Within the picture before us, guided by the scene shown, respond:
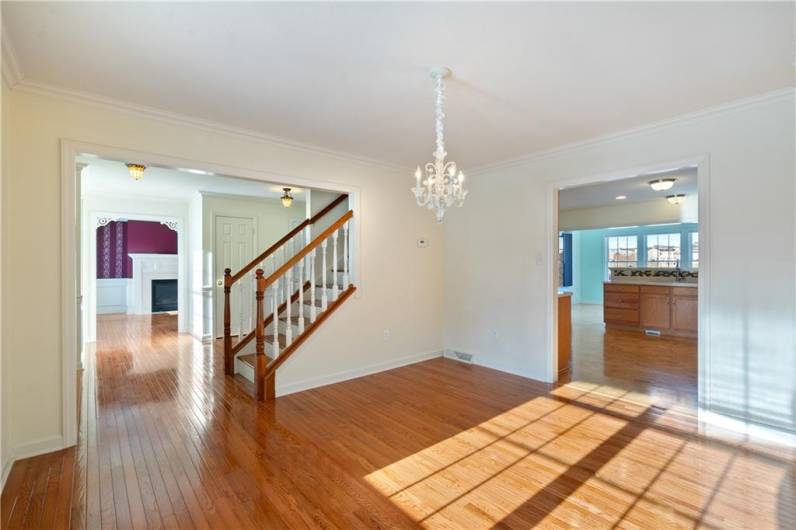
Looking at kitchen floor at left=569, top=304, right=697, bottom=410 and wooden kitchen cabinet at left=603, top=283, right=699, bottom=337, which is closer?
kitchen floor at left=569, top=304, right=697, bottom=410

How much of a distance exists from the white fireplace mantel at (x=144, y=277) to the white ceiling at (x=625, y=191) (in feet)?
31.4

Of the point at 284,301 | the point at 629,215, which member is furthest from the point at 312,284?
the point at 629,215

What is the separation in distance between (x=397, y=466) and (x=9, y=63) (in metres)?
3.55

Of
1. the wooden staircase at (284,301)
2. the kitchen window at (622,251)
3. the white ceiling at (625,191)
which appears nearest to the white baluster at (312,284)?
the wooden staircase at (284,301)

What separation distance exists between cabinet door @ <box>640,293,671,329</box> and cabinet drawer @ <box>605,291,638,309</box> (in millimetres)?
149

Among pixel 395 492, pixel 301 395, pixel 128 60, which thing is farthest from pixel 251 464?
pixel 128 60

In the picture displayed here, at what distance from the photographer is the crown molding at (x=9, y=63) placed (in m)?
2.06

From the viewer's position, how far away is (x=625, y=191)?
6.34m

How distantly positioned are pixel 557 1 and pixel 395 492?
2795 mm

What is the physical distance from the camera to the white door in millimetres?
6422

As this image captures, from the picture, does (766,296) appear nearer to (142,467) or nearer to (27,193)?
(142,467)

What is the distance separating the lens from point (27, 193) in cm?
257

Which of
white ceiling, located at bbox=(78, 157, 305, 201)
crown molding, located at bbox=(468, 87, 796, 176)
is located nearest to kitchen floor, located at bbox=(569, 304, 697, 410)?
crown molding, located at bbox=(468, 87, 796, 176)

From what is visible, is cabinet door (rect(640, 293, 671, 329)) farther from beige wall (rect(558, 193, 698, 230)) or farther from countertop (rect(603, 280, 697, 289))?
beige wall (rect(558, 193, 698, 230))
